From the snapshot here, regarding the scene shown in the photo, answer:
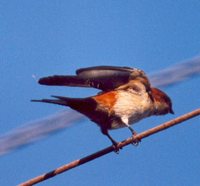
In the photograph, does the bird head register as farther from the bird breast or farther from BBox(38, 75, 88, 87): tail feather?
BBox(38, 75, 88, 87): tail feather

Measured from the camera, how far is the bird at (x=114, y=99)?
18.5 feet

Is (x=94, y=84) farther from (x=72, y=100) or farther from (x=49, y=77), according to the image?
(x=49, y=77)

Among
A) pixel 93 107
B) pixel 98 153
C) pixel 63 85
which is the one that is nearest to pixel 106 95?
pixel 93 107

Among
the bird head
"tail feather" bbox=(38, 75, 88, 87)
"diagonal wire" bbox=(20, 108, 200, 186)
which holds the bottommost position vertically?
"diagonal wire" bbox=(20, 108, 200, 186)

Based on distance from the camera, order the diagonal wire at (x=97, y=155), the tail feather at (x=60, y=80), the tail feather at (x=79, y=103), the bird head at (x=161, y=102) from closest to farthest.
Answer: the diagonal wire at (x=97, y=155)
the tail feather at (x=60, y=80)
the tail feather at (x=79, y=103)
the bird head at (x=161, y=102)

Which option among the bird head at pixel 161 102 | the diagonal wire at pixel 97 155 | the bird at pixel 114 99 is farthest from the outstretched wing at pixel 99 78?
the diagonal wire at pixel 97 155

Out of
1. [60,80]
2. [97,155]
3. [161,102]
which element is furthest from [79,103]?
[97,155]

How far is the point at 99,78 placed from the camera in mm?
5656

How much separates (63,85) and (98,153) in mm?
1108

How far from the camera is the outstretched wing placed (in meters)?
5.15

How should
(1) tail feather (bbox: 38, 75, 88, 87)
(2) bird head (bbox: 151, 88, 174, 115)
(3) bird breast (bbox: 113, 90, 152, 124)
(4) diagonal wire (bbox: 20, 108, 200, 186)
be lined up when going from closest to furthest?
(4) diagonal wire (bbox: 20, 108, 200, 186), (1) tail feather (bbox: 38, 75, 88, 87), (3) bird breast (bbox: 113, 90, 152, 124), (2) bird head (bbox: 151, 88, 174, 115)

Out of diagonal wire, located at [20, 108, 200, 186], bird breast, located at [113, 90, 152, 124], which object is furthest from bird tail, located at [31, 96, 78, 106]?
diagonal wire, located at [20, 108, 200, 186]

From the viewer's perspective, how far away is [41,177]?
3.96m

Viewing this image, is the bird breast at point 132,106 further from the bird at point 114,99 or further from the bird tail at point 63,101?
the bird tail at point 63,101
